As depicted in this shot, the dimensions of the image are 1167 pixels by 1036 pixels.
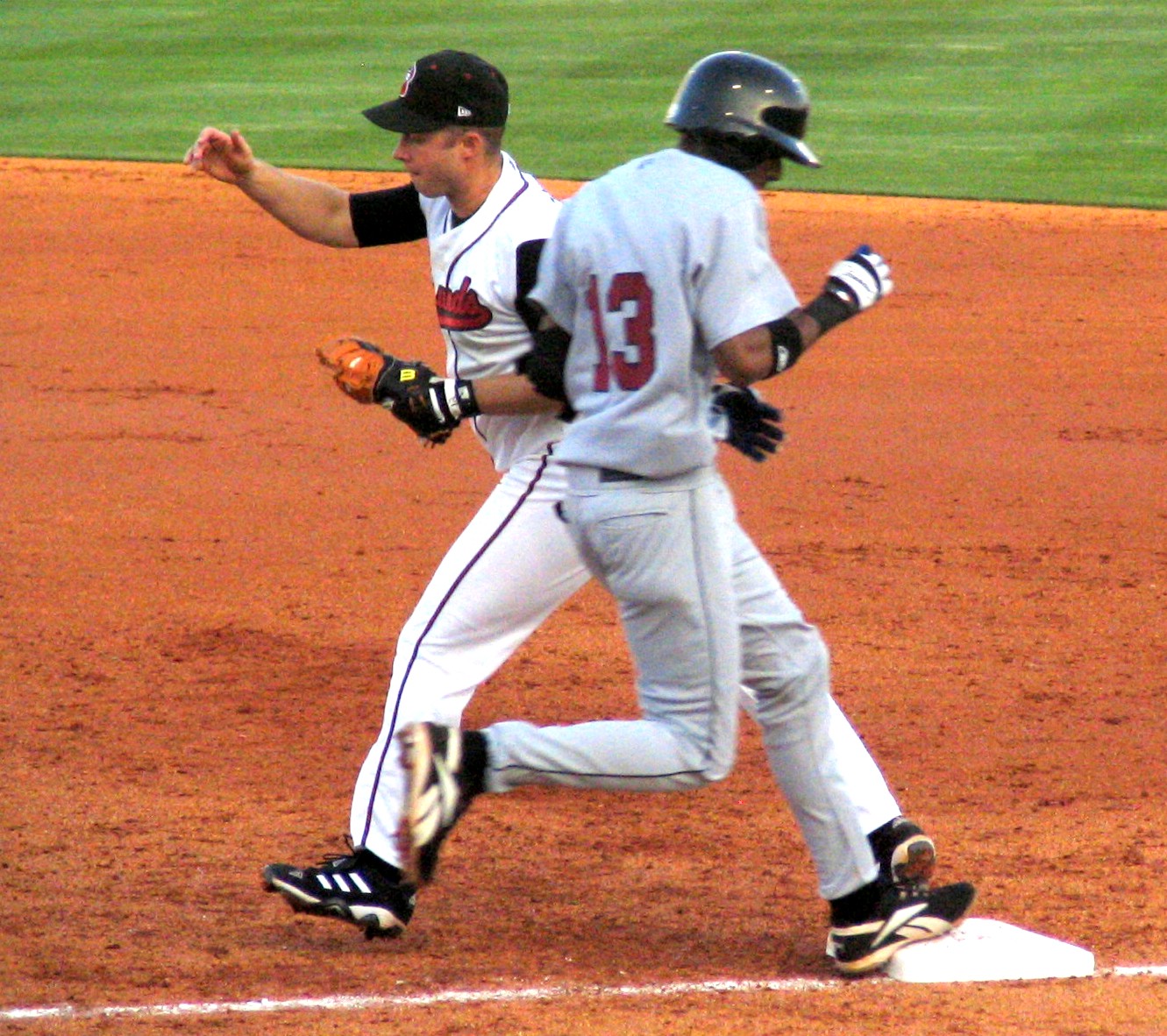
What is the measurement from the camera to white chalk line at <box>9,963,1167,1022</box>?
3.47 metres

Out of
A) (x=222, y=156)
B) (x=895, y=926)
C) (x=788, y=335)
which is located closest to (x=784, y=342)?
(x=788, y=335)

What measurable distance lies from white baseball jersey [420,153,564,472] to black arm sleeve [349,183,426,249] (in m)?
0.22

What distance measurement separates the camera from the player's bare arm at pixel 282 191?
4.32 m

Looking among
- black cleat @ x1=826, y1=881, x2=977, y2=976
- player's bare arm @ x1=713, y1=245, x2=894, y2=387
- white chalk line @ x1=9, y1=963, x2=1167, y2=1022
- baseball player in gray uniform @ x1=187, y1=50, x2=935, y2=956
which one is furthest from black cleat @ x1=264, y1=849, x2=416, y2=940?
player's bare arm @ x1=713, y1=245, x2=894, y2=387

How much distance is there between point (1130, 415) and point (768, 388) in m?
1.64

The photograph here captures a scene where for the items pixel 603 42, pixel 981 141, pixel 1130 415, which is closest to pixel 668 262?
pixel 1130 415

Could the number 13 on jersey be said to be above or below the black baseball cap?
below

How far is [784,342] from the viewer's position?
3230 millimetres

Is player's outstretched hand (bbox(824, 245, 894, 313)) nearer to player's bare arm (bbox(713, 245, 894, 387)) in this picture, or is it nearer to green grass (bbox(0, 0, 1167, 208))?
player's bare arm (bbox(713, 245, 894, 387))

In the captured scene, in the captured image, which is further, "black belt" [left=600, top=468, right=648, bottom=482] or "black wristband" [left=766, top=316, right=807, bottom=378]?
"black belt" [left=600, top=468, right=648, bottom=482]

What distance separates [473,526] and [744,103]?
1065mm

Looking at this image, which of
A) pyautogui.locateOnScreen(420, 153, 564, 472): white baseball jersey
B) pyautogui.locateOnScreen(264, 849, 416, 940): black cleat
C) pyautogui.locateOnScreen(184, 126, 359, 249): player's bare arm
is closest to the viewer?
Answer: pyautogui.locateOnScreen(264, 849, 416, 940): black cleat

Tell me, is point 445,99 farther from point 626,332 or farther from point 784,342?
point 784,342

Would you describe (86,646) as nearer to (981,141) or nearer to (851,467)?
(851,467)
